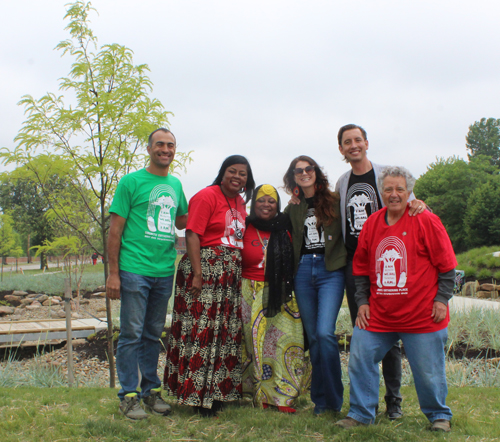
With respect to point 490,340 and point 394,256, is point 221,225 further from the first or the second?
point 490,340

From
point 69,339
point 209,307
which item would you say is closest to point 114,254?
point 209,307

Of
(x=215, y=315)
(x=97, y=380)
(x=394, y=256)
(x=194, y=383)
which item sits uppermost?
(x=394, y=256)

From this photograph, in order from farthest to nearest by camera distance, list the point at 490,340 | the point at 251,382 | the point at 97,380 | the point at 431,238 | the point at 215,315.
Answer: the point at 490,340 < the point at 97,380 < the point at 251,382 < the point at 215,315 < the point at 431,238

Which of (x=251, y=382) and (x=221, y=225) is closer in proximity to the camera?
(x=221, y=225)

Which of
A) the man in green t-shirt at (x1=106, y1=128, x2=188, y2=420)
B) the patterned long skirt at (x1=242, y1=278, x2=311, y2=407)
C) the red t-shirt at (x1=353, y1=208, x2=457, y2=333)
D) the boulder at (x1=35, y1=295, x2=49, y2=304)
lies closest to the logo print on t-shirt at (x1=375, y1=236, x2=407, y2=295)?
the red t-shirt at (x1=353, y1=208, x2=457, y2=333)

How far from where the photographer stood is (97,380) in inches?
216

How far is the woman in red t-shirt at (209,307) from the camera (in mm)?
3297

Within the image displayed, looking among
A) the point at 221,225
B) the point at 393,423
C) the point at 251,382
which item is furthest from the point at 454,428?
the point at 221,225

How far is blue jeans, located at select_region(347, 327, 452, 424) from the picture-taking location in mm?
2850

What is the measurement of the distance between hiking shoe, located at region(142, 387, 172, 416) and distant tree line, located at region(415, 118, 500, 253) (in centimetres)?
2522

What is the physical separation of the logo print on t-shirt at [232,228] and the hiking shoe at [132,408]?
134cm

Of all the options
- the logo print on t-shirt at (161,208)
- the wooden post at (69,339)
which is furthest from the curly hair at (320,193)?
the wooden post at (69,339)

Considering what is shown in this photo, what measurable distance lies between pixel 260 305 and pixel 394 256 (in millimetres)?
1178

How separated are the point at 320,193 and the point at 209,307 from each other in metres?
1.28
